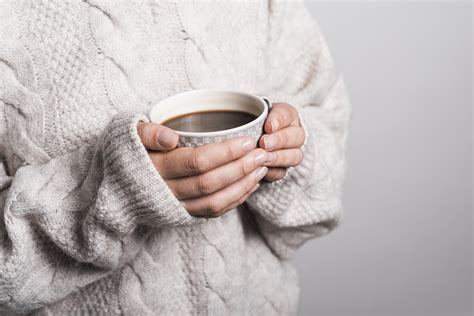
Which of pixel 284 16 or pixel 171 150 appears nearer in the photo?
pixel 171 150

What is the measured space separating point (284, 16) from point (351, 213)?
2.76ft

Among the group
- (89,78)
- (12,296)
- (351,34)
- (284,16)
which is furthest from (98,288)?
(351,34)

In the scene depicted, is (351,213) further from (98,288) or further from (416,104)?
(98,288)

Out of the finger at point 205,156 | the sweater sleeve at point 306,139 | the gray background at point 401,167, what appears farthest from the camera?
the gray background at point 401,167

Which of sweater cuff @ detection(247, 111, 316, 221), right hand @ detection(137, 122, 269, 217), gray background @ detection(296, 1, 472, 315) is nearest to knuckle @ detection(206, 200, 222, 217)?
right hand @ detection(137, 122, 269, 217)

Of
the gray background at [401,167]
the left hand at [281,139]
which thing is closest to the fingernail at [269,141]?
the left hand at [281,139]

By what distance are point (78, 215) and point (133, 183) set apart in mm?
126

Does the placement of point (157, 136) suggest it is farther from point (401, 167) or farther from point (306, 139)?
point (401, 167)

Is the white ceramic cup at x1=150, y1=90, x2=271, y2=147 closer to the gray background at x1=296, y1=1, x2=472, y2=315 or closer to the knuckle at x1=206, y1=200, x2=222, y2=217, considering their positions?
the knuckle at x1=206, y1=200, x2=222, y2=217

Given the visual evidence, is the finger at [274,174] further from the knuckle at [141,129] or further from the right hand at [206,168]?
→ the knuckle at [141,129]

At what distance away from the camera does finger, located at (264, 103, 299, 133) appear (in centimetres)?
58

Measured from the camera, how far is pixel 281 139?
0.60 metres

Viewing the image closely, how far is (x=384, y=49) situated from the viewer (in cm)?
138

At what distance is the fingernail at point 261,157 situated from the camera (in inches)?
22.0
